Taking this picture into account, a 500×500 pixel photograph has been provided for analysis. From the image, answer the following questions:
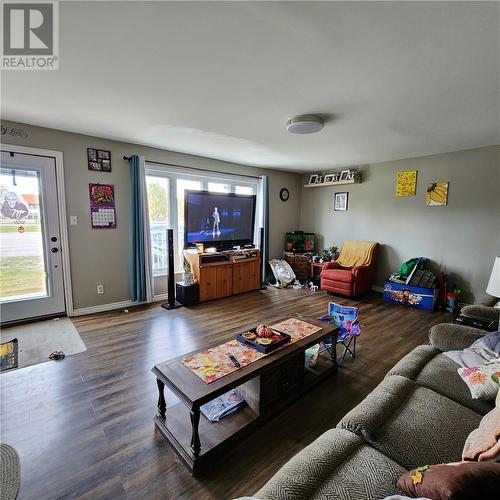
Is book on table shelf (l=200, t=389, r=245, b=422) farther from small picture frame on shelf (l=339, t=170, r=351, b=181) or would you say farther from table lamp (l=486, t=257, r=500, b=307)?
small picture frame on shelf (l=339, t=170, r=351, b=181)

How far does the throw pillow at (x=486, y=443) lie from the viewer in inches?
33.7

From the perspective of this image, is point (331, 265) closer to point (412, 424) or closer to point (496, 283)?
point (496, 283)

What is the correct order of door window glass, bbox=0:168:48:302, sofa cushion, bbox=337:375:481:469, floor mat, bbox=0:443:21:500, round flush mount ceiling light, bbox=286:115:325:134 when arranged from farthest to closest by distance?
door window glass, bbox=0:168:48:302
round flush mount ceiling light, bbox=286:115:325:134
floor mat, bbox=0:443:21:500
sofa cushion, bbox=337:375:481:469

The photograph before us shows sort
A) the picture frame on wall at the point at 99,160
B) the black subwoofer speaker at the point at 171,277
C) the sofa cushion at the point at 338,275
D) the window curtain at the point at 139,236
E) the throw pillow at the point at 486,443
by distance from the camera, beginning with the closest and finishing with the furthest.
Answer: the throw pillow at the point at 486,443 → the picture frame on wall at the point at 99,160 → the window curtain at the point at 139,236 → the black subwoofer speaker at the point at 171,277 → the sofa cushion at the point at 338,275

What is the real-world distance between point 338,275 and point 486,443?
372 centimetres

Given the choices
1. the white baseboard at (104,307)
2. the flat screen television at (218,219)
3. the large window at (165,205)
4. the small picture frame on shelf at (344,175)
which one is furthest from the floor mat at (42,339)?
the small picture frame on shelf at (344,175)

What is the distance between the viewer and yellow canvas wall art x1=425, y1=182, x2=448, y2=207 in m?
4.15

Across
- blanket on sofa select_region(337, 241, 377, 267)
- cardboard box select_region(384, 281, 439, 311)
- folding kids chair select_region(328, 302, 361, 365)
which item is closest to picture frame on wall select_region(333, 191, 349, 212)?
blanket on sofa select_region(337, 241, 377, 267)

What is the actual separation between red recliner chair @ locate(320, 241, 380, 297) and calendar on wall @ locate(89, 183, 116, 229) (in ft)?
11.7

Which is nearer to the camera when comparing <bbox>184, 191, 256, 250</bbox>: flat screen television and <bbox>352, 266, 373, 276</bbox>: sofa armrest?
<bbox>184, 191, 256, 250</bbox>: flat screen television

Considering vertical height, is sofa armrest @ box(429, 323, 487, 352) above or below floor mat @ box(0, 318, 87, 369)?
above

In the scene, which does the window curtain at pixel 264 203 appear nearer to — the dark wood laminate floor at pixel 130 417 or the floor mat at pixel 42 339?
the dark wood laminate floor at pixel 130 417

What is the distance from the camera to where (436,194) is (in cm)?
423

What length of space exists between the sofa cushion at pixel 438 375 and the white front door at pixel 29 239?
3.85 m
